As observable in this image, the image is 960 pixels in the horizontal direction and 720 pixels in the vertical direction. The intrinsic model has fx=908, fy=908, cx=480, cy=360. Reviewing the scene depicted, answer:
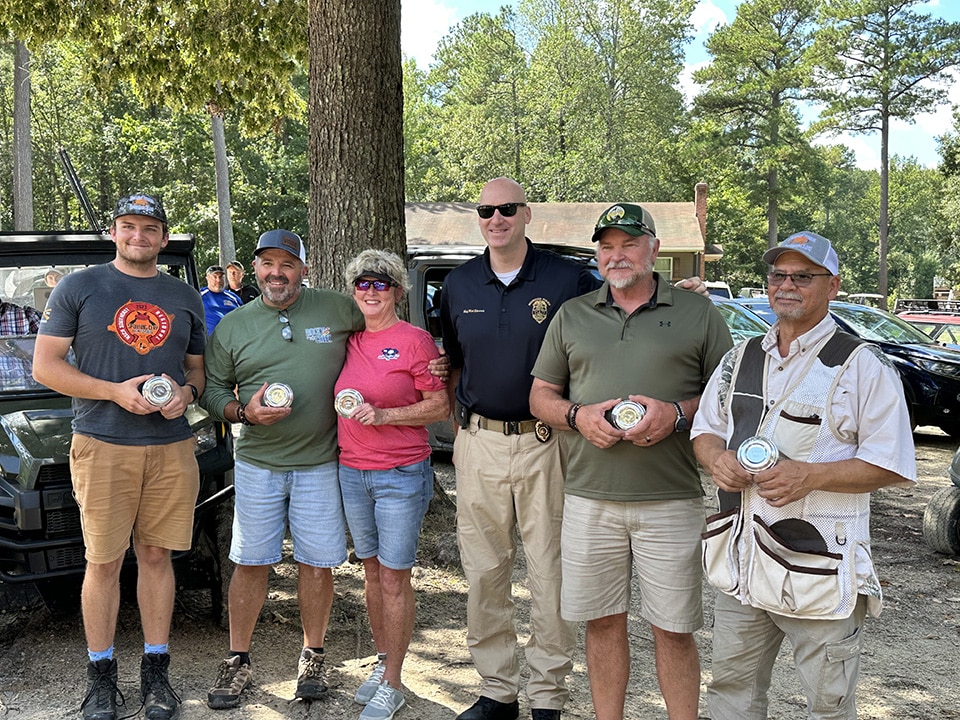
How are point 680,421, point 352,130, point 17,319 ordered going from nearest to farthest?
point 680,421
point 17,319
point 352,130

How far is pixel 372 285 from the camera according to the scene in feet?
13.7

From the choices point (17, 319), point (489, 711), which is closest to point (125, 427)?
point (17, 319)

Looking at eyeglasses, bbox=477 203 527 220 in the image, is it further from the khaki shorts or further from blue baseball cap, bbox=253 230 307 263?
the khaki shorts

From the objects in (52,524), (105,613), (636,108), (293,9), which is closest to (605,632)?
(105,613)

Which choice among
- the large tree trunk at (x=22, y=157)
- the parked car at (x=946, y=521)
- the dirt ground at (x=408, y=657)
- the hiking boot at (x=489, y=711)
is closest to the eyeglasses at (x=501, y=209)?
the hiking boot at (x=489, y=711)

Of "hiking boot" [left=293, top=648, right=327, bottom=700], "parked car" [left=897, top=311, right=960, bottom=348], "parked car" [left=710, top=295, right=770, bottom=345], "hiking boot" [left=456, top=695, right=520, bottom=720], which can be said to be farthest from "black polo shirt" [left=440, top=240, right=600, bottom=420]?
"parked car" [left=897, top=311, right=960, bottom=348]

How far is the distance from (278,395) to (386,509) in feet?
2.36

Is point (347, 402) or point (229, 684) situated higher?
point (347, 402)

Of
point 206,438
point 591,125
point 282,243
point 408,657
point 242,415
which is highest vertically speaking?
point 591,125

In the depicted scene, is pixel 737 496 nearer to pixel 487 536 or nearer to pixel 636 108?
pixel 487 536

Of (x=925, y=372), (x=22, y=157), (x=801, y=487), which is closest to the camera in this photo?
(x=801, y=487)

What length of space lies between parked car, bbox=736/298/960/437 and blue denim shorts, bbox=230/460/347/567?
24.1ft

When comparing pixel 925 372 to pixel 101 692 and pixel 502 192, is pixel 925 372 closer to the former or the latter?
pixel 502 192

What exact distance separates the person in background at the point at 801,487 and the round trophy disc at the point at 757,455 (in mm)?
12
